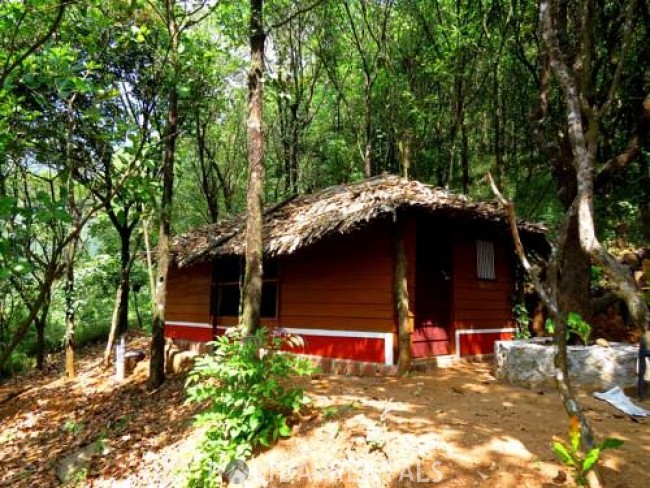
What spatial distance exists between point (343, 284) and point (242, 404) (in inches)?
150

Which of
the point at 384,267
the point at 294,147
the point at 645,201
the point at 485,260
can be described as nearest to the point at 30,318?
the point at 384,267

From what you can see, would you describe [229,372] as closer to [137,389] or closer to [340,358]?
[340,358]

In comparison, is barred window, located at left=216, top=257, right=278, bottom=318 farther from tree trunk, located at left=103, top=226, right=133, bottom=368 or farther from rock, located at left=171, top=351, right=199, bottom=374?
tree trunk, located at left=103, top=226, right=133, bottom=368

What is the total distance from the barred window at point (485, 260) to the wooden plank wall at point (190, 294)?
6.71 meters

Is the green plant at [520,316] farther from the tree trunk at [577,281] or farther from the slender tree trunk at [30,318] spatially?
the slender tree trunk at [30,318]

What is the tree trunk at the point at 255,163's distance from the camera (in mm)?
5824

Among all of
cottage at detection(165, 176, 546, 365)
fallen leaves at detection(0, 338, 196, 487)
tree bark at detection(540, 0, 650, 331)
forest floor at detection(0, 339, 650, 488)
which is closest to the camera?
tree bark at detection(540, 0, 650, 331)

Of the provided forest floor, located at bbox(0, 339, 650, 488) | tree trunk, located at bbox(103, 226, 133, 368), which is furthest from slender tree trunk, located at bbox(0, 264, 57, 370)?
tree trunk, located at bbox(103, 226, 133, 368)

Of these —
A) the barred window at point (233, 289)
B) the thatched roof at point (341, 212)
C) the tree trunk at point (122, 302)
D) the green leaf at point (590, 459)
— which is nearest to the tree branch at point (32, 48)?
the green leaf at point (590, 459)

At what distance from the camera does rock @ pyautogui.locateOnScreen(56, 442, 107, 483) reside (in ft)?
20.7

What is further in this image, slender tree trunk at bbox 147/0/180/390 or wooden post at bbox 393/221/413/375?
slender tree trunk at bbox 147/0/180/390

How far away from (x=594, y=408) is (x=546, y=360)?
110 centimetres

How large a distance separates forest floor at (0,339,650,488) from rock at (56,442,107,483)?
9 cm

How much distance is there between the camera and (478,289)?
927 centimetres
